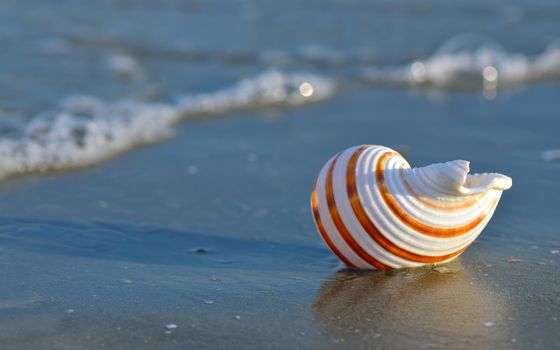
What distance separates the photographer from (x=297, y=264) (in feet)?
13.4

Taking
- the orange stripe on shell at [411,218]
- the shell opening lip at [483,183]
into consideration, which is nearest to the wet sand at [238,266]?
the orange stripe on shell at [411,218]

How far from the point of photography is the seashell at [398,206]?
11.8ft

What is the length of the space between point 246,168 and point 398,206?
7.10 ft

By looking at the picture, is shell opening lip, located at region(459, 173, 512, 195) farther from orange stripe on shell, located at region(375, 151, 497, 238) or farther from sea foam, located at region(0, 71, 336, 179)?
sea foam, located at region(0, 71, 336, 179)

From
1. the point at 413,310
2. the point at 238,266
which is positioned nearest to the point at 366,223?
the point at 413,310

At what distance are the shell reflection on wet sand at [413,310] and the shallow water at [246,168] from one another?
0.01 metres

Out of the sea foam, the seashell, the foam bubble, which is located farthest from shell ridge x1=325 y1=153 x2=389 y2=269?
the foam bubble

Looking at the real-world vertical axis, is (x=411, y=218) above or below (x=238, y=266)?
above

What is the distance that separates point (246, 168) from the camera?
5.63 meters

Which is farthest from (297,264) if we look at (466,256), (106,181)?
(106,181)

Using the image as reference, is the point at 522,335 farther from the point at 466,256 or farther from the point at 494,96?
the point at 494,96

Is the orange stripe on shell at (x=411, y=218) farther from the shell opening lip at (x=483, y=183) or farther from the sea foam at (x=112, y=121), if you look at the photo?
the sea foam at (x=112, y=121)

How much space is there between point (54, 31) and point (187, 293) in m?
6.48

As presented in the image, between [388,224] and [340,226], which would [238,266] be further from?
[388,224]
